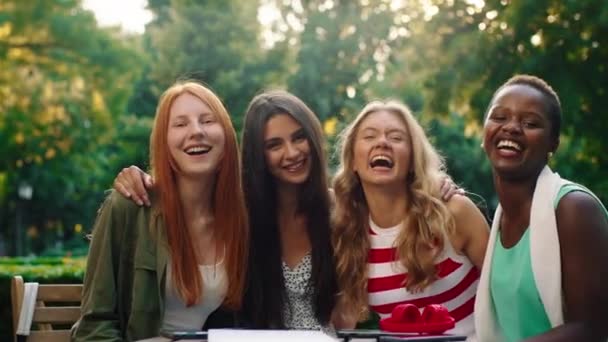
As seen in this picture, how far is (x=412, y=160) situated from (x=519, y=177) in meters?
1.24

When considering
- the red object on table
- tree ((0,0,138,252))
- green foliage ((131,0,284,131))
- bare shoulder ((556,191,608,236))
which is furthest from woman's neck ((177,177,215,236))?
green foliage ((131,0,284,131))

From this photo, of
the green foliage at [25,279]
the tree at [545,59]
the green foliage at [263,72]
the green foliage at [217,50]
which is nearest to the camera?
the green foliage at [25,279]

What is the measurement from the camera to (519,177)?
339 cm

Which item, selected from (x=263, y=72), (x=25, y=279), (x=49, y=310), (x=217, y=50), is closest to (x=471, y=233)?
(x=49, y=310)

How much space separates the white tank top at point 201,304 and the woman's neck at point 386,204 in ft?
2.39

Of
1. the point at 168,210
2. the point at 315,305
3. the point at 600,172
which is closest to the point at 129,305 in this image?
the point at 168,210

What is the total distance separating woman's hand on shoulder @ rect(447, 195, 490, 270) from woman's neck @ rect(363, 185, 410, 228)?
0.23m

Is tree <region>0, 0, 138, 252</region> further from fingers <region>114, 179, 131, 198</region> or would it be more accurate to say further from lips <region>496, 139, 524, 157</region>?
lips <region>496, 139, 524, 157</region>

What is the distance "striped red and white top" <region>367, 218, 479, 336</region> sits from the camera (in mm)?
4375

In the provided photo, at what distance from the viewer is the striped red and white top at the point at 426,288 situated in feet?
14.4

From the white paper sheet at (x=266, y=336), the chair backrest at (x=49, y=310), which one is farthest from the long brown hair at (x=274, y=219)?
the white paper sheet at (x=266, y=336)

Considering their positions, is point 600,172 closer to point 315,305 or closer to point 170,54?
point 315,305

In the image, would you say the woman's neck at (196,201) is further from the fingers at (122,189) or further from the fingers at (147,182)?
the fingers at (122,189)

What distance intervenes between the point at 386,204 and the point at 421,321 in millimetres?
1311
